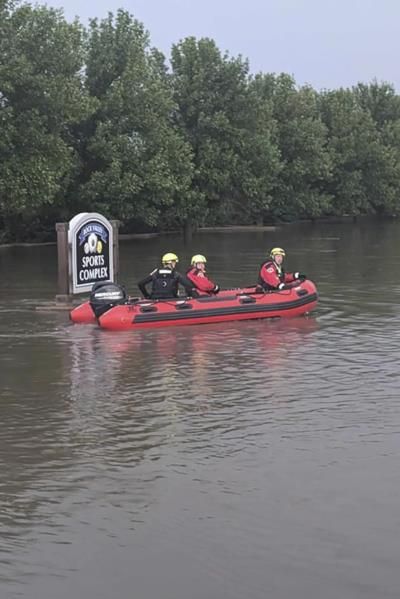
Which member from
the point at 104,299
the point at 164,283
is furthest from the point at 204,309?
the point at 104,299

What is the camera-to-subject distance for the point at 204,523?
20.5 feet

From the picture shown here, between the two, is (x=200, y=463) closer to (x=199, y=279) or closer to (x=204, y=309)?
(x=204, y=309)

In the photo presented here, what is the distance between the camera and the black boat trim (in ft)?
50.3

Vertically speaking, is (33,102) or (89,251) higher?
(33,102)

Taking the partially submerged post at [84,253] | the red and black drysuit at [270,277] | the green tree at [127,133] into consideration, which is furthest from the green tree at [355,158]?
the red and black drysuit at [270,277]

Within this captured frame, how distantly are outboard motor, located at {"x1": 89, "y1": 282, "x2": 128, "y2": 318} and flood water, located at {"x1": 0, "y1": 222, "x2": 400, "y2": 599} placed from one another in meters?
0.58

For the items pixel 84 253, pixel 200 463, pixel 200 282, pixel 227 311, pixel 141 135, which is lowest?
pixel 200 463

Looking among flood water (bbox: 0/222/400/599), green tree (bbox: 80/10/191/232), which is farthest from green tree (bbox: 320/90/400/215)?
flood water (bbox: 0/222/400/599)

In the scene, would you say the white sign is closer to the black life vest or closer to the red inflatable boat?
the red inflatable boat

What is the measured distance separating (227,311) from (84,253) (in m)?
3.62

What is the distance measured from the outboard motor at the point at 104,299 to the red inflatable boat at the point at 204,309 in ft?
0.29

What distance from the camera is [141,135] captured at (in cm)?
4269

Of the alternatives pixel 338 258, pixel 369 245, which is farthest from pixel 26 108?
pixel 369 245

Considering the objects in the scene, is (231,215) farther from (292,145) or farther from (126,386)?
(126,386)
